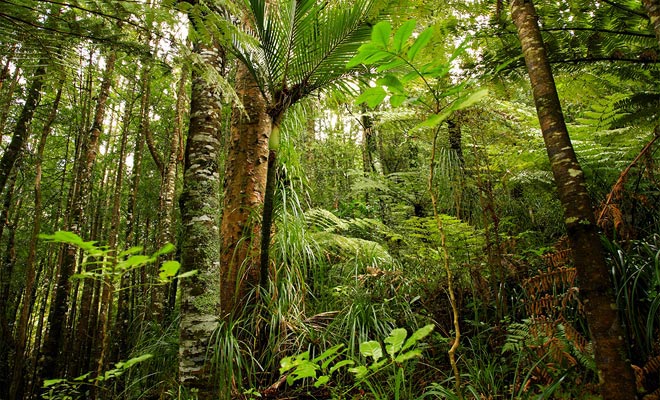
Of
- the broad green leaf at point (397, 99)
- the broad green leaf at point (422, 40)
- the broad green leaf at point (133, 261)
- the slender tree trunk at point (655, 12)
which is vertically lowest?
the broad green leaf at point (133, 261)

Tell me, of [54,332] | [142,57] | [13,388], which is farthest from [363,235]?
[13,388]

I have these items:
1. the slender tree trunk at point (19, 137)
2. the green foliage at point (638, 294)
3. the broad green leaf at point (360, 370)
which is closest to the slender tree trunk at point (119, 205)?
the slender tree trunk at point (19, 137)

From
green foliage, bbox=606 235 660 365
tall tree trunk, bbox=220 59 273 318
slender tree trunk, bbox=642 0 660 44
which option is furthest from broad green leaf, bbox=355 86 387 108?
tall tree trunk, bbox=220 59 273 318

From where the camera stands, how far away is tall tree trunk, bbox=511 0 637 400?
1120mm

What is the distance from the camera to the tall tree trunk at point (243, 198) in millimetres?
3053

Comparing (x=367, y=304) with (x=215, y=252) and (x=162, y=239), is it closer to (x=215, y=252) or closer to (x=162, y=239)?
(x=215, y=252)

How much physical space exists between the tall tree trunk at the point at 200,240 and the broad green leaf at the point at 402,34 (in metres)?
1.27

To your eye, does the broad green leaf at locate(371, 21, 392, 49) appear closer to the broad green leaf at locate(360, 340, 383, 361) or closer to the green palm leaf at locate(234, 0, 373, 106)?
the broad green leaf at locate(360, 340, 383, 361)

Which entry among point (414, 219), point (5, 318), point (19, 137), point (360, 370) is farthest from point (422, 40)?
point (5, 318)

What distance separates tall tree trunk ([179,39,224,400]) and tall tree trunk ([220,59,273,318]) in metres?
0.71

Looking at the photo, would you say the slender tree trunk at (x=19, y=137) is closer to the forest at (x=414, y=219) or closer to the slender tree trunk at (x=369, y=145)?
the forest at (x=414, y=219)

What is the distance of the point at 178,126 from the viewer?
5.92 metres

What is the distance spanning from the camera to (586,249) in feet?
3.94

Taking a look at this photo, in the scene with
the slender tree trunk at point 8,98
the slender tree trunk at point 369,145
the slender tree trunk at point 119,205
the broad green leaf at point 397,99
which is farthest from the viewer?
the slender tree trunk at point 369,145
